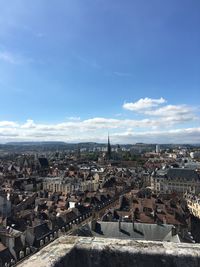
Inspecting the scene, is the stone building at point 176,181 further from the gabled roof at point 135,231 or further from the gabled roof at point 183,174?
the gabled roof at point 135,231

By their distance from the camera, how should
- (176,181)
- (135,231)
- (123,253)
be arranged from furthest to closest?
1. (176,181)
2. (135,231)
3. (123,253)

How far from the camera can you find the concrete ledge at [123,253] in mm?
5410

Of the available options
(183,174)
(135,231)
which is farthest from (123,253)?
(183,174)

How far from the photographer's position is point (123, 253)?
5629 mm

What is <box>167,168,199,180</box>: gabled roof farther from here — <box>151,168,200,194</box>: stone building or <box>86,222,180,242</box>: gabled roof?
<box>86,222,180,242</box>: gabled roof

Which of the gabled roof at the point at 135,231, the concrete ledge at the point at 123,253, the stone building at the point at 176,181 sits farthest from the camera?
the stone building at the point at 176,181

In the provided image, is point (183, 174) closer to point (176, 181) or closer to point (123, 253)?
point (176, 181)

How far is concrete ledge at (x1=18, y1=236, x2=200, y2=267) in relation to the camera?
541 cm

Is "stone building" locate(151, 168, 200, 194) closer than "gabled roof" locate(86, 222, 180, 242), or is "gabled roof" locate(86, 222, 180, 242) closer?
"gabled roof" locate(86, 222, 180, 242)

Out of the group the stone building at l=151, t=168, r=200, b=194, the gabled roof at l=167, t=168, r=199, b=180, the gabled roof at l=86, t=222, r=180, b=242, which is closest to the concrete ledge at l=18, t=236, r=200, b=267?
the gabled roof at l=86, t=222, r=180, b=242

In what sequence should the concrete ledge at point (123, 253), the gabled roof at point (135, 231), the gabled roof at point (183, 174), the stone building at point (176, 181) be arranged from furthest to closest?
the gabled roof at point (183, 174), the stone building at point (176, 181), the gabled roof at point (135, 231), the concrete ledge at point (123, 253)

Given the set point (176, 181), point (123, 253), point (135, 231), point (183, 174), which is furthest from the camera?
point (176, 181)

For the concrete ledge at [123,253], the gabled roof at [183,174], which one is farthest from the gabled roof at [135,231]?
the gabled roof at [183,174]

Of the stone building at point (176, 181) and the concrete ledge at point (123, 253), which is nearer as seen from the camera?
the concrete ledge at point (123, 253)
